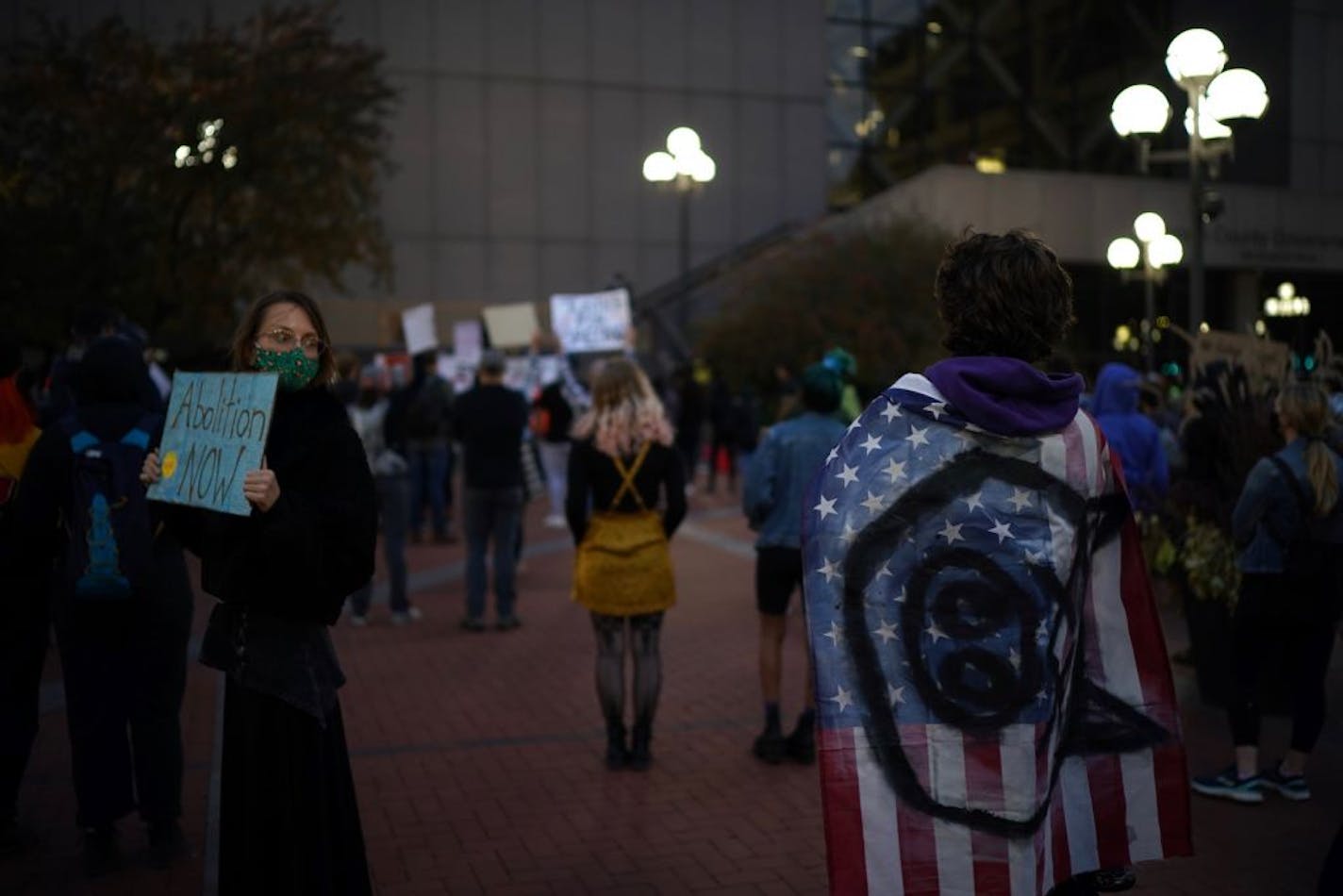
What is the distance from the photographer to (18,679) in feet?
16.9

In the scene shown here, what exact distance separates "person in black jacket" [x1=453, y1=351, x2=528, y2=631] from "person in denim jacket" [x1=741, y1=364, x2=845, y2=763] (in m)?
3.68

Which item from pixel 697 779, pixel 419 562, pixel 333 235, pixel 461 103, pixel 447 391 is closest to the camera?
pixel 697 779

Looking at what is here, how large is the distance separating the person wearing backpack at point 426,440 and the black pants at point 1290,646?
766 cm

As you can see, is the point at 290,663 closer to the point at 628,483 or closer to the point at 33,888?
the point at 33,888

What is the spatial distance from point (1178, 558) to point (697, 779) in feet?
10.2

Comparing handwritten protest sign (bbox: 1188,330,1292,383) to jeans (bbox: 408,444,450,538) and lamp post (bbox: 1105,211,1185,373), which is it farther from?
jeans (bbox: 408,444,450,538)

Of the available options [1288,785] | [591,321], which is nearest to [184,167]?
[591,321]

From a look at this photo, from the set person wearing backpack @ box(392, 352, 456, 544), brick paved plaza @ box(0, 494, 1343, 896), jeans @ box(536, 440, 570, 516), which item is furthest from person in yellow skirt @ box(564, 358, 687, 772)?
jeans @ box(536, 440, 570, 516)

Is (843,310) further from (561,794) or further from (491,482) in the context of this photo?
(561,794)

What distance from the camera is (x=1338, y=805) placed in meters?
5.56

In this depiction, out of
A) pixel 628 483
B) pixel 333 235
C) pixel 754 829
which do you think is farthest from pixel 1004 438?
pixel 333 235

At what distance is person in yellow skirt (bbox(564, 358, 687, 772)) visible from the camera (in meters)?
6.14

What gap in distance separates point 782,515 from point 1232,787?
2.36 metres

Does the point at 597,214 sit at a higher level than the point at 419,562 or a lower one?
higher
